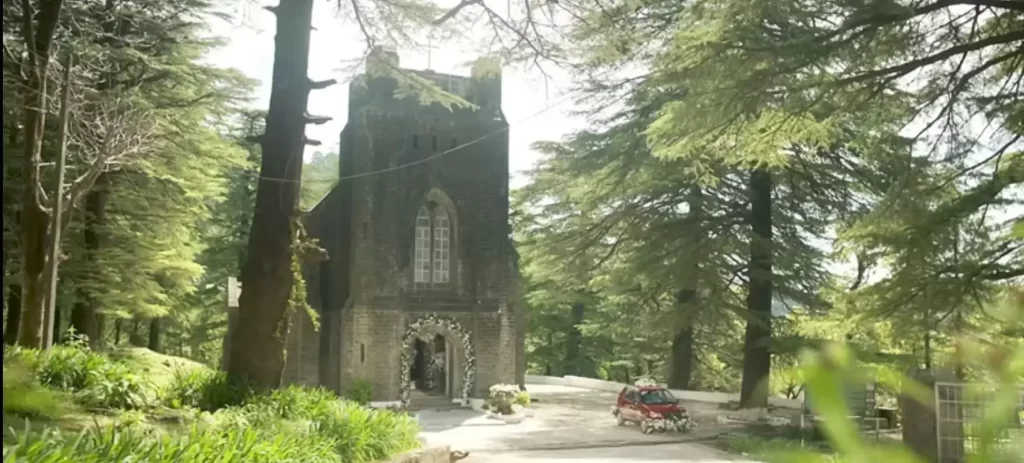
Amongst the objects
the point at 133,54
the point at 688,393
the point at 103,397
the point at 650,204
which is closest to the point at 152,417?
the point at 103,397

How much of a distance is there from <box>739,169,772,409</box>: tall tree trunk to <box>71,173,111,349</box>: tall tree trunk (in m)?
10.9

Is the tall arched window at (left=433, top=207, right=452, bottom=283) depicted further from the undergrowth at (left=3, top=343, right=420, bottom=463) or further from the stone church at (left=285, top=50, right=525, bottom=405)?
the undergrowth at (left=3, top=343, right=420, bottom=463)

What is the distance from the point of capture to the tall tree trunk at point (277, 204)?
6.86 metres

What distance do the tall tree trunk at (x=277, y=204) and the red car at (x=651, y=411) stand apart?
26.0 ft

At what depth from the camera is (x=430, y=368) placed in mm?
19203

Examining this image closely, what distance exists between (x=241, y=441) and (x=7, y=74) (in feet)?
8.88

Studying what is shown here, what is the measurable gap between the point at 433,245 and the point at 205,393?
11.2 meters

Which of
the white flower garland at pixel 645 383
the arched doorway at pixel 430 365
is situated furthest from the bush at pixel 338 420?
the arched doorway at pixel 430 365

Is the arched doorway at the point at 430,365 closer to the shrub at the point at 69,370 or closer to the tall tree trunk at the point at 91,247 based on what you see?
the tall tree trunk at the point at 91,247

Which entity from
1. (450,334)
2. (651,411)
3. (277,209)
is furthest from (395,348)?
(277,209)

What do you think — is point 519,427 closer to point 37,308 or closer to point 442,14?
point 442,14

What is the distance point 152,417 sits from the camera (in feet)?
18.2

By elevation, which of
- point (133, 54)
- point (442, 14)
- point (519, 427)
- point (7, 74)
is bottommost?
point (519, 427)

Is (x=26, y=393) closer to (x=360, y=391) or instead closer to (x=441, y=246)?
(x=360, y=391)
